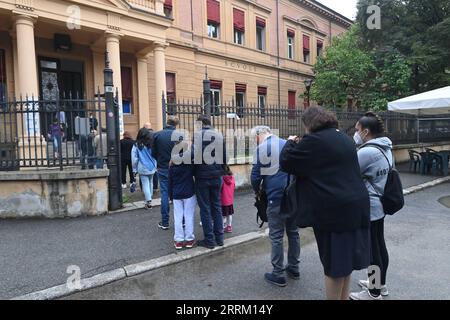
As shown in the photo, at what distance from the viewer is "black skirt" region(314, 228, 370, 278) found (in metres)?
3.02

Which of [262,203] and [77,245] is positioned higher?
[262,203]

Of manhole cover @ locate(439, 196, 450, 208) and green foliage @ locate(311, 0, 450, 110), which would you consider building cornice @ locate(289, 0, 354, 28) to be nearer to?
green foliage @ locate(311, 0, 450, 110)

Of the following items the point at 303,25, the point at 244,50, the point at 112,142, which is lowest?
the point at 112,142

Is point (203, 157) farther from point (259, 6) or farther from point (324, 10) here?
point (324, 10)

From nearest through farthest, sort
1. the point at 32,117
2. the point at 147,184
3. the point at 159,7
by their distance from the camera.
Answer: the point at 32,117 → the point at 147,184 → the point at 159,7

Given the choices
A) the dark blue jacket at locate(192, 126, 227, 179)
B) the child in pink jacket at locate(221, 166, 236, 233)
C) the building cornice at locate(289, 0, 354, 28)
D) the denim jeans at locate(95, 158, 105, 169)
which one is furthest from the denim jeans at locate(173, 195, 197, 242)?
the building cornice at locate(289, 0, 354, 28)

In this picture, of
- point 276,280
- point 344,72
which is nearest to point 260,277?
point 276,280

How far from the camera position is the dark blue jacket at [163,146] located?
6.02 meters

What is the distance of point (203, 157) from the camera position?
16.4 ft

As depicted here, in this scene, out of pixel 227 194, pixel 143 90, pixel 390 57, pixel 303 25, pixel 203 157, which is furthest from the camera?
pixel 303 25

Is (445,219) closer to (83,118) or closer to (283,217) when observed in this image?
(283,217)

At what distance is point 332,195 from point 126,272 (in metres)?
2.70

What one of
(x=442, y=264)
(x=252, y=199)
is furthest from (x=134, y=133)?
(x=442, y=264)

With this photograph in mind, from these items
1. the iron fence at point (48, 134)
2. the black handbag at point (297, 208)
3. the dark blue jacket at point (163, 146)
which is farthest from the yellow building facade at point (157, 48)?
the black handbag at point (297, 208)
